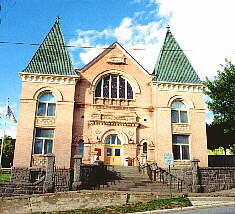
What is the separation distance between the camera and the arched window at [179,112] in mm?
23970

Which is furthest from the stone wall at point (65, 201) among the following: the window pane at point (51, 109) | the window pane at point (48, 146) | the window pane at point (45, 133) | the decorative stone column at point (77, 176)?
the window pane at point (51, 109)

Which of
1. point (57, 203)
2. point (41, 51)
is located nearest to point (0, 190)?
point (57, 203)

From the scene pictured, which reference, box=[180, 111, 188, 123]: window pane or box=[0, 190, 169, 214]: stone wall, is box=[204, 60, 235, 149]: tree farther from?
box=[0, 190, 169, 214]: stone wall

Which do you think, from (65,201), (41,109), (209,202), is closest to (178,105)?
(41,109)

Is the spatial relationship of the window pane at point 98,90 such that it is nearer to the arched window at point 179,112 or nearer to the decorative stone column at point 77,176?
the arched window at point 179,112

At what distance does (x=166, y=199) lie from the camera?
1214 centimetres

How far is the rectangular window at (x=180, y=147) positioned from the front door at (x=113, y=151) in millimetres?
5034

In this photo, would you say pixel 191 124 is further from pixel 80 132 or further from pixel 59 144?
pixel 59 144

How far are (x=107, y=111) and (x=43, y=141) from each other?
6235mm

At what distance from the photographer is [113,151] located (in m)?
22.8

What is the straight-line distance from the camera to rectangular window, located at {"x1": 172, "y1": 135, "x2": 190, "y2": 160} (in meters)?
23.0

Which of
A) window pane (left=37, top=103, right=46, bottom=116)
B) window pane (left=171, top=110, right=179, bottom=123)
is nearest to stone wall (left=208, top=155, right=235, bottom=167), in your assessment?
window pane (left=171, top=110, right=179, bottom=123)

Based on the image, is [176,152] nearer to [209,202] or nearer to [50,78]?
[209,202]

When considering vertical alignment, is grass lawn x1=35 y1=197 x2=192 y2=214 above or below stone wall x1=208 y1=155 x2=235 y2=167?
below
